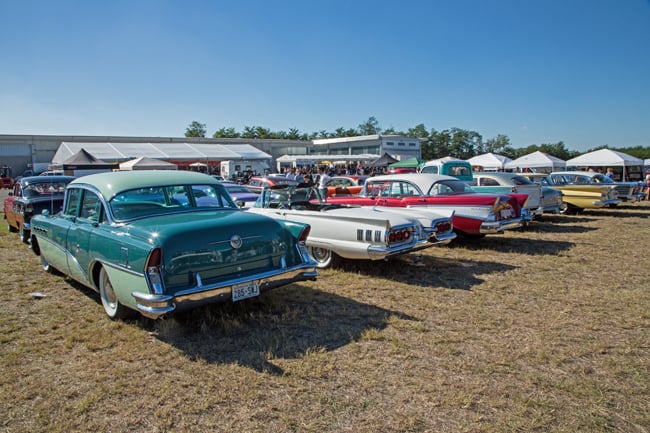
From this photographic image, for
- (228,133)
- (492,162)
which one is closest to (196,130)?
(228,133)

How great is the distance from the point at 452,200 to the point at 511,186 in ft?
13.6

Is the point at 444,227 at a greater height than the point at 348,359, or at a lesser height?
greater

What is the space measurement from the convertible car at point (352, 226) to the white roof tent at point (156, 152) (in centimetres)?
3096

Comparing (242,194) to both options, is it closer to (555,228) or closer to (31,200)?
(31,200)

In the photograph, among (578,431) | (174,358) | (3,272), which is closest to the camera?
(578,431)

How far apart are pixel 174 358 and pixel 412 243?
3777 mm

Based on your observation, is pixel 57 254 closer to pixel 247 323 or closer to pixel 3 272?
pixel 3 272

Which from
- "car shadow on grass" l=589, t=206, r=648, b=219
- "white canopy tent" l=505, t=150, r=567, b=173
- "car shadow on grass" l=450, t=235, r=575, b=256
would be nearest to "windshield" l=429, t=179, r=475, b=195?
"car shadow on grass" l=450, t=235, r=575, b=256

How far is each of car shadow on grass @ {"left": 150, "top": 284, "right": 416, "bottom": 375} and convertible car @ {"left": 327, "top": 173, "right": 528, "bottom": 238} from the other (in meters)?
4.03

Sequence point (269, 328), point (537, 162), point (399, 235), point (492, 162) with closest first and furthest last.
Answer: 1. point (269, 328)
2. point (399, 235)
3. point (537, 162)
4. point (492, 162)

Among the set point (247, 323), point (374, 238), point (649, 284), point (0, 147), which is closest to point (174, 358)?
point (247, 323)

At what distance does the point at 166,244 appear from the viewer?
391cm

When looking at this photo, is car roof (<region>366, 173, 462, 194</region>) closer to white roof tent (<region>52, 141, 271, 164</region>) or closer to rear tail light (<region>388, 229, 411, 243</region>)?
rear tail light (<region>388, 229, 411, 243</region>)

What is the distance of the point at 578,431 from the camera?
277 cm
